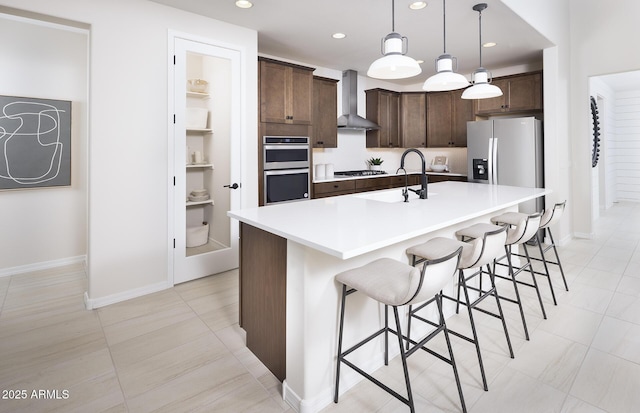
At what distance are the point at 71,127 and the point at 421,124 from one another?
5203mm

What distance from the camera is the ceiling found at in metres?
3.19

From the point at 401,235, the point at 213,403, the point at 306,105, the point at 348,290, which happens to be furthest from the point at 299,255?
the point at 306,105

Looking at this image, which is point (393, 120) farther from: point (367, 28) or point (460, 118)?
point (367, 28)

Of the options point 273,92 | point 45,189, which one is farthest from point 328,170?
point 45,189

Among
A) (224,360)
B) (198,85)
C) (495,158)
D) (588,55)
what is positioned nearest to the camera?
(224,360)

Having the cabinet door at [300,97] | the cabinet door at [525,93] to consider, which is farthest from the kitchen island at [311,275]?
the cabinet door at [525,93]

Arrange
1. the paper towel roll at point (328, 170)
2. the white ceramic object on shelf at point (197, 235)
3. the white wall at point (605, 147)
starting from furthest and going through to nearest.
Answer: the white wall at point (605, 147), the paper towel roll at point (328, 170), the white ceramic object on shelf at point (197, 235)

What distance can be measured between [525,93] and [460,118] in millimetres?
1033

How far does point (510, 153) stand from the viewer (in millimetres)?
4750

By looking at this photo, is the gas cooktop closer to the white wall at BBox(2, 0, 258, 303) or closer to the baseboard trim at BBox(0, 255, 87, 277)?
the white wall at BBox(2, 0, 258, 303)

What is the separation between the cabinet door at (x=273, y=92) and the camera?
4027 millimetres

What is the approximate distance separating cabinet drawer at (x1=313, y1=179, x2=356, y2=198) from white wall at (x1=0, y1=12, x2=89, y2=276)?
2.72 metres

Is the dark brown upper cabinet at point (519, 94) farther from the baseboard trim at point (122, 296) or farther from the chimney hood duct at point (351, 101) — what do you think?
the baseboard trim at point (122, 296)

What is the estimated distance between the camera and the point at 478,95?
9.92ft
